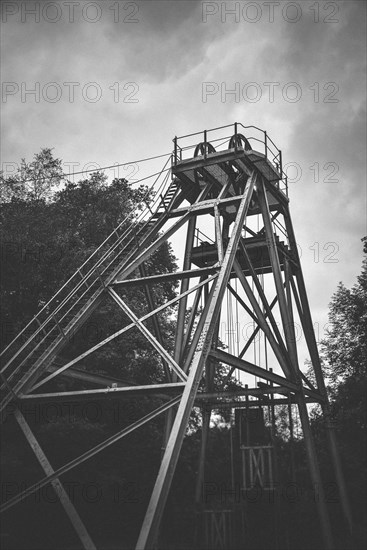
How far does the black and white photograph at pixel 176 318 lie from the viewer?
15719mm

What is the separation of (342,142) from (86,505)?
887 inches

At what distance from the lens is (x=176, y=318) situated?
29.1m

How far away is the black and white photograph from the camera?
1572 centimetres

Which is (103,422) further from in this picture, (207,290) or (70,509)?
(70,509)

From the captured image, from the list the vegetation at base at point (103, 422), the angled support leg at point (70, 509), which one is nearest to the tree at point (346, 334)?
the vegetation at base at point (103, 422)

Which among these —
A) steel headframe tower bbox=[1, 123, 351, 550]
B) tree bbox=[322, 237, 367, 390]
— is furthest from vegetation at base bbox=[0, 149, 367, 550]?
steel headframe tower bbox=[1, 123, 351, 550]

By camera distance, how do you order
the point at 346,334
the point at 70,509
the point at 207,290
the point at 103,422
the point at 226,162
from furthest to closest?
the point at 346,334
the point at 103,422
the point at 207,290
the point at 226,162
the point at 70,509

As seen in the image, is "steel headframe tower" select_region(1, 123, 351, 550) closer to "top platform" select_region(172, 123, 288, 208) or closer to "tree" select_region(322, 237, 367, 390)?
"top platform" select_region(172, 123, 288, 208)

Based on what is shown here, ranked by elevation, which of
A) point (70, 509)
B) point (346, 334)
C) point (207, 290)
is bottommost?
point (70, 509)

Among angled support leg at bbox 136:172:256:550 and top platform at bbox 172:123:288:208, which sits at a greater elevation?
top platform at bbox 172:123:288:208

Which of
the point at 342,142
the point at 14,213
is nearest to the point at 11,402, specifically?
the point at 14,213

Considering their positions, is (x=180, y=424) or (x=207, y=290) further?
(x=207, y=290)

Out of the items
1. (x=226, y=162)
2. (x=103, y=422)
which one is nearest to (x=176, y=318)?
(x=103, y=422)

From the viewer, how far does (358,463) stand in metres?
23.9
